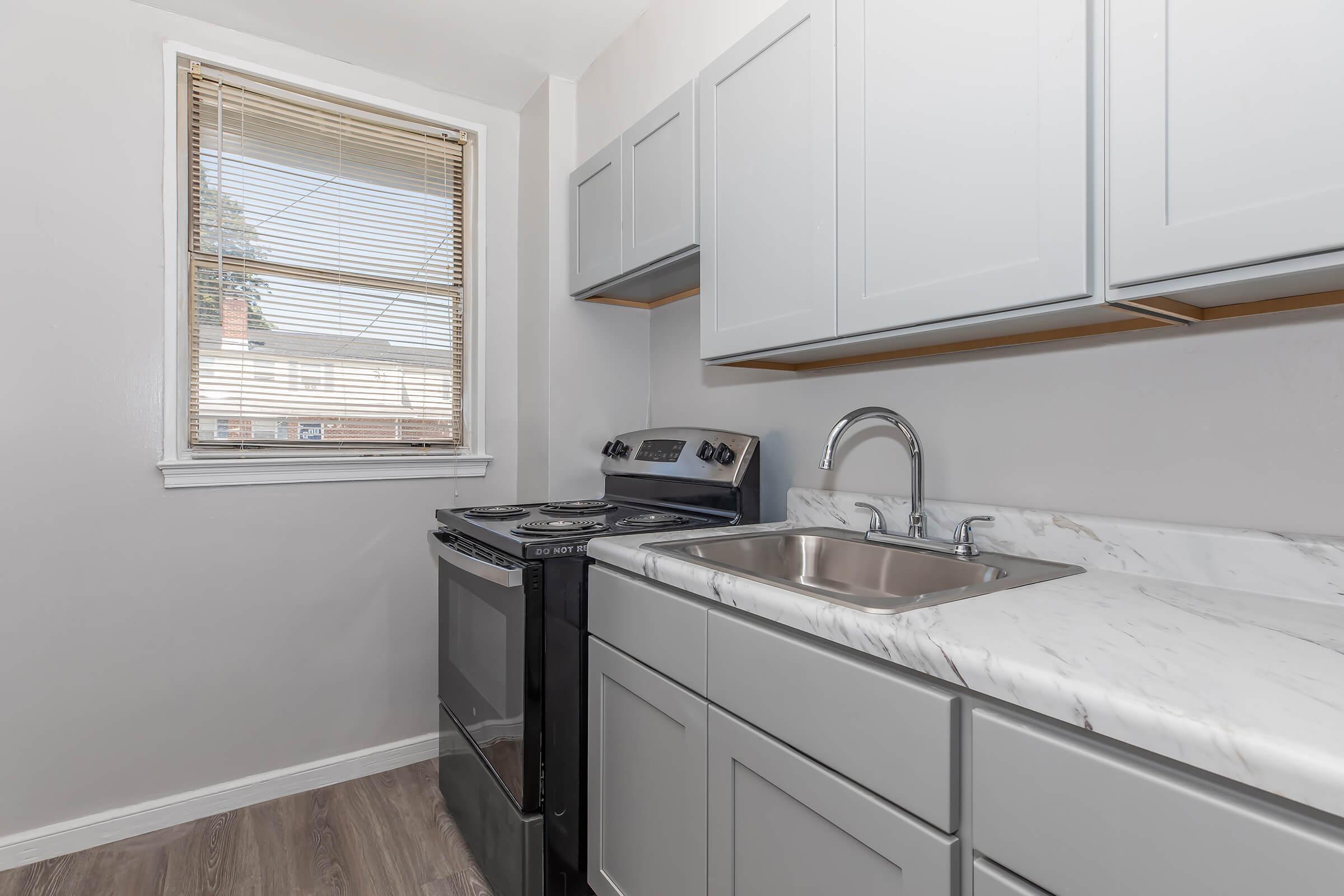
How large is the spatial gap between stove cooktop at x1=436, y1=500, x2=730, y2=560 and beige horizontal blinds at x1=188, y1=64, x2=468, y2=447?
642 millimetres

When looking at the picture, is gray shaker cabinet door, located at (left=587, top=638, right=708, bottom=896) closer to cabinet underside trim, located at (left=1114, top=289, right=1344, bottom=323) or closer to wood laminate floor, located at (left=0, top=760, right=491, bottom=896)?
wood laminate floor, located at (left=0, top=760, right=491, bottom=896)

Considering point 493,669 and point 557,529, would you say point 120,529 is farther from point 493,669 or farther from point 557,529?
point 557,529

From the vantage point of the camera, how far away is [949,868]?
0.75 metres

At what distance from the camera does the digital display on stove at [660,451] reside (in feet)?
6.78

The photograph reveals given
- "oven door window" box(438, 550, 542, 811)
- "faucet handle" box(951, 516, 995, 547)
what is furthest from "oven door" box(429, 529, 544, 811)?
"faucet handle" box(951, 516, 995, 547)

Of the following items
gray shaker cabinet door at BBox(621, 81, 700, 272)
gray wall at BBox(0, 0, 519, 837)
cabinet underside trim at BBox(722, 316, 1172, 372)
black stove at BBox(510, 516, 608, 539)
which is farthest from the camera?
gray wall at BBox(0, 0, 519, 837)

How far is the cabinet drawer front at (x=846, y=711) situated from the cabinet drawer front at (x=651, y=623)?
0.04 m

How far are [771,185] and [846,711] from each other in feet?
3.51

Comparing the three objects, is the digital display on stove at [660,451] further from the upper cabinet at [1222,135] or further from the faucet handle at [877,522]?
the upper cabinet at [1222,135]

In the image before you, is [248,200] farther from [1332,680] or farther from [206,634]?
[1332,680]

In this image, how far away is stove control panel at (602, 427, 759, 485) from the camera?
6.08ft

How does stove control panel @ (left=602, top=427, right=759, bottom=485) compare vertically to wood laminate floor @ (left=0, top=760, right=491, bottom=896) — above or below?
above

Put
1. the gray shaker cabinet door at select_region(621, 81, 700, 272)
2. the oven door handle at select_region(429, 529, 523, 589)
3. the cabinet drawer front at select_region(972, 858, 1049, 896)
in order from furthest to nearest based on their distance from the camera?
1. the gray shaker cabinet door at select_region(621, 81, 700, 272)
2. the oven door handle at select_region(429, 529, 523, 589)
3. the cabinet drawer front at select_region(972, 858, 1049, 896)

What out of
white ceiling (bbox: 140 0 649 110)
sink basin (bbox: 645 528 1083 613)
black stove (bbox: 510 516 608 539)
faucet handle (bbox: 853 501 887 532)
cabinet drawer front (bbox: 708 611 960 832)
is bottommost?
cabinet drawer front (bbox: 708 611 960 832)
